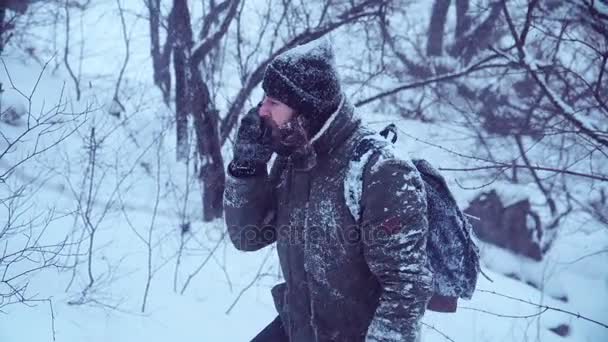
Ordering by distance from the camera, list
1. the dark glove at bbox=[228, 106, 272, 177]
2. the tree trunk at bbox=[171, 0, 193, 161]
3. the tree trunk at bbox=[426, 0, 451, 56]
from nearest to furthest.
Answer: the dark glove at bbox=[228, 106, 272, 177] < the tree trunk at bbox=[171, 0, 193, 161] < the tree trunk at bbox=[426, 0, 451, 56]

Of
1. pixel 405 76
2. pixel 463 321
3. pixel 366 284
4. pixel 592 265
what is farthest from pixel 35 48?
pixel 592 265

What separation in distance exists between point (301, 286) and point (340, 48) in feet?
25.8

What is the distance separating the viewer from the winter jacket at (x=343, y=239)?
4.94 feet

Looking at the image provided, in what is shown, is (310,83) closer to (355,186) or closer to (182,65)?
(355,186)

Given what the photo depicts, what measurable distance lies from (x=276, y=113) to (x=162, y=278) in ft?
9.64

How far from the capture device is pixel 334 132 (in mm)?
1653

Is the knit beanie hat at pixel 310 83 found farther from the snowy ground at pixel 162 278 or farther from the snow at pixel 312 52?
the snowy ground at pixel 162 278

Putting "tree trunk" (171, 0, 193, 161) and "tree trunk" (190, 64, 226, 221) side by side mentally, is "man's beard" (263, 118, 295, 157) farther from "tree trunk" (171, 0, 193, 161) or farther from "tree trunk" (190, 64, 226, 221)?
"tree trunk" (190, 64, 226, 221)

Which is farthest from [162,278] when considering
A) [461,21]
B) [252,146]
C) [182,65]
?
[461,21]

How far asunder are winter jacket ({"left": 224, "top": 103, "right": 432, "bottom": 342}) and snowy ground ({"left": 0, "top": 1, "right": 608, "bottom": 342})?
225mm

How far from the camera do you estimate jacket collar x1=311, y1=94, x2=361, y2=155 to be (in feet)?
5.42

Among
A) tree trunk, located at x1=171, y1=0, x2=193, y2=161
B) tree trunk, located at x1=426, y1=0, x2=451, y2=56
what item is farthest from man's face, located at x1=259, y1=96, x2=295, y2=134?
tree trunk, located at x1=426, y1=0, x2=451, y2=56

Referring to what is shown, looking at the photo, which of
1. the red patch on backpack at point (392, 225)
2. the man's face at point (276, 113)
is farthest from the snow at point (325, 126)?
the red patch on backpack at point (392, 225)

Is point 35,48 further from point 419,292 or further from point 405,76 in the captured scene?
point 419,292
